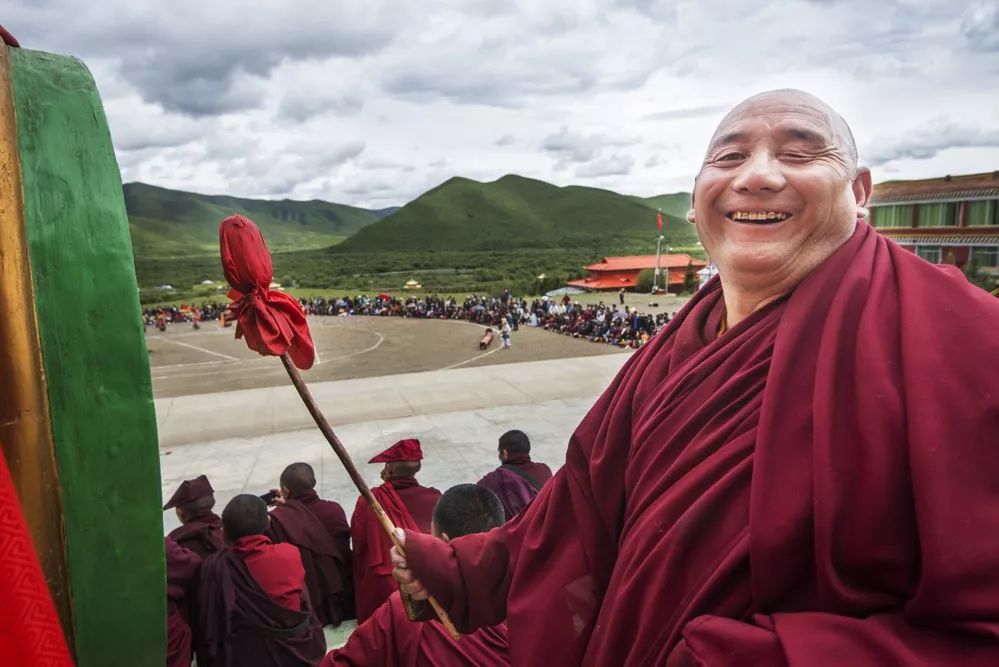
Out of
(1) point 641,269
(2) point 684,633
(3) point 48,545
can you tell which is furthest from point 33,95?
(1) point 641,269

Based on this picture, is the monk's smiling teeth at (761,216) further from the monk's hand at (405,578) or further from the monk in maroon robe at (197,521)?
the monk in maroon robe at (197,521)

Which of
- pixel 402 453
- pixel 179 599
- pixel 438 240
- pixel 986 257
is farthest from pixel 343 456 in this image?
pixel 438 240

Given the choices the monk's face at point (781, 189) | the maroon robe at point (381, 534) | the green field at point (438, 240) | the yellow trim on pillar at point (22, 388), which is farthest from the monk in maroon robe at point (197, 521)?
the green field at point (438, 240)

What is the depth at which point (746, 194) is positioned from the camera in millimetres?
1322

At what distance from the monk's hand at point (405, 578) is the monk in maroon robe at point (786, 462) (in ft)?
0.48

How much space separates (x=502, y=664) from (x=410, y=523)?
146 cm

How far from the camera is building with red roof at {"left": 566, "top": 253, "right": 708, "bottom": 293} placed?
44594 mm

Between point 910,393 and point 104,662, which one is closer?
point 910,393

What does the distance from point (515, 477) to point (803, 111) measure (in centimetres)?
318

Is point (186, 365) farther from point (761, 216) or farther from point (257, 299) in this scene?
point (761, 216)

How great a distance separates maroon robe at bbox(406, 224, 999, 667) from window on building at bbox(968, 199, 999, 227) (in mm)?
24765

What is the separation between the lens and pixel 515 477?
13.8 feet

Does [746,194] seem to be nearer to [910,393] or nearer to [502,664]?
[910,393]

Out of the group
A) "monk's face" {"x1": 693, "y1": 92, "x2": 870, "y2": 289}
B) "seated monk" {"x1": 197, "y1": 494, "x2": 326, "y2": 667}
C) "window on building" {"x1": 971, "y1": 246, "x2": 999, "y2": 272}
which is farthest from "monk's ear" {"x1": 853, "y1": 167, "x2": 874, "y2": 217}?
"window on building" {"x1": 971, "y1": 246, "x2": 999, "y2": 272}
